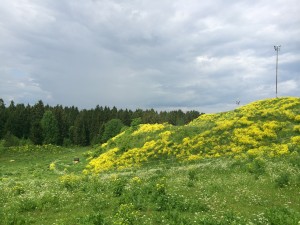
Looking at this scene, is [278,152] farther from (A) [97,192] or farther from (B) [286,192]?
(A) [97,192]

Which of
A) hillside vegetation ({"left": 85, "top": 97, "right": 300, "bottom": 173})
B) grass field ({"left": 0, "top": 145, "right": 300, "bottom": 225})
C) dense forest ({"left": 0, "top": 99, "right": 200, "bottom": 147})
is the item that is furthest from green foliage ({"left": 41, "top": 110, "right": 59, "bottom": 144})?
grass field ({"left": 0, "top": 145, "right": 300, "bottom": 225})

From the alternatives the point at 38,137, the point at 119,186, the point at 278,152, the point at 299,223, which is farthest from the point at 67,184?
the point at 38,137

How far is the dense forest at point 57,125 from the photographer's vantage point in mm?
128875

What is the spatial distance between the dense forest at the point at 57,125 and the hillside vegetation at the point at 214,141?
7433cm

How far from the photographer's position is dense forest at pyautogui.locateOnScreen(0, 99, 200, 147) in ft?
423

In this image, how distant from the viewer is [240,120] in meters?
45.8

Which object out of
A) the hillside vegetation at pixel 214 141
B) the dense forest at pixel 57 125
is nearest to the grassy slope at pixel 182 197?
the hillside vegetation at pixel 214 141

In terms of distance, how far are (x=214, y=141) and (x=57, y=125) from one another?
10286 cm

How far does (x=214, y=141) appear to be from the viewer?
42031 millimetres

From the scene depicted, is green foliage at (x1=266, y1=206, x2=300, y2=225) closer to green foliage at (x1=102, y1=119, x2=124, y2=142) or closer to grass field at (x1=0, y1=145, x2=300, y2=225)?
grass field at (x1=0, y1=145, x2=300, y2=225)

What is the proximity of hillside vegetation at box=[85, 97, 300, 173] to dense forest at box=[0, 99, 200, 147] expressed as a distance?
244 ft

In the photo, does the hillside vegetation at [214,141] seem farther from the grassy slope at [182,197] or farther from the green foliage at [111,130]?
the green foliage at [111,130]

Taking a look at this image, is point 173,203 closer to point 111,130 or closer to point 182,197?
point 182,197

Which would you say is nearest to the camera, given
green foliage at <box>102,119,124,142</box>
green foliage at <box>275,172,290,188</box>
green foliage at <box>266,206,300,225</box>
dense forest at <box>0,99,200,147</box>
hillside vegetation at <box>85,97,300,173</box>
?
green foliage at <box>266,206,300,225</box>
